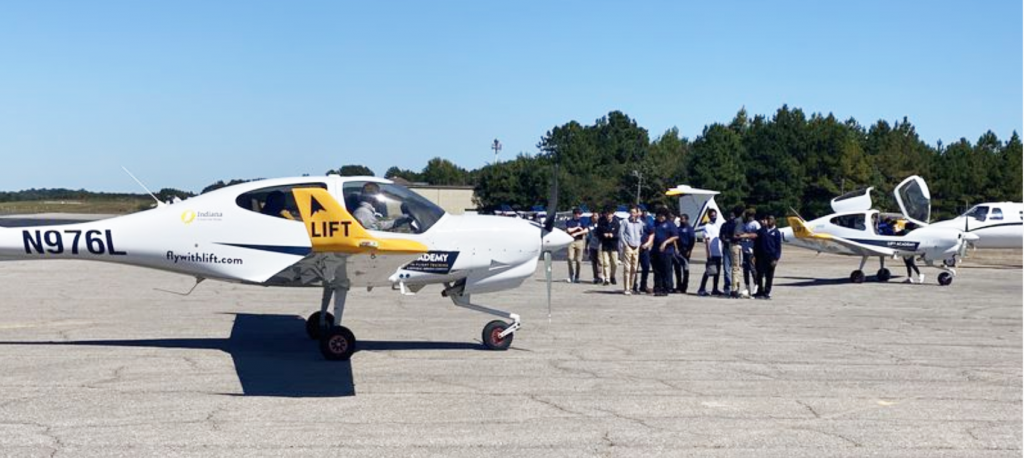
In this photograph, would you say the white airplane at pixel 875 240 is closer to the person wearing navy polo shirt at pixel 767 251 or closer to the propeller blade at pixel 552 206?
the person wearing navy polo shirt at pixel 767 251

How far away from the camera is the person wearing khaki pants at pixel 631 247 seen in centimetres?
2073

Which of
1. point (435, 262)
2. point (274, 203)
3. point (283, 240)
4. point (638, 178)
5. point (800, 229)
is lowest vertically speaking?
point (800, 229)

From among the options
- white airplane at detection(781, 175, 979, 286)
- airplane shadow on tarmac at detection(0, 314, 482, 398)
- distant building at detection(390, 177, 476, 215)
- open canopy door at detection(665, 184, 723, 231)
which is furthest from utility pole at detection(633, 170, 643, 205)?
airplane shadow on tarmac at detection(0, 314, 482, 398)

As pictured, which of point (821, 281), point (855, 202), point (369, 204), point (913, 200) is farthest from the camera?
point (913, 200)

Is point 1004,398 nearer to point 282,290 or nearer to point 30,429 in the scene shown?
point 30,429

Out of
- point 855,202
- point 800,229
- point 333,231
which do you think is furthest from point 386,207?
point 855,202

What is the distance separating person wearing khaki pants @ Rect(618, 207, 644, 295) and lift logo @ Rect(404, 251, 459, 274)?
917 cm

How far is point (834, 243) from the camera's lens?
24.6 metres

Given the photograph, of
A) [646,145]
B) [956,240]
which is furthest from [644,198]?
[956,240]

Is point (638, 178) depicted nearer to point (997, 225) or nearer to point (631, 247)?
point (997, 225)

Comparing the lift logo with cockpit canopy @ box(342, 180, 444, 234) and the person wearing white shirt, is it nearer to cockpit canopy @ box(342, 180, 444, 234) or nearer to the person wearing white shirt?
cockpit canopy @ box(342, 180, 444, 234)

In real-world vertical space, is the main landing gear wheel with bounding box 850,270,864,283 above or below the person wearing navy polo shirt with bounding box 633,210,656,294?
below

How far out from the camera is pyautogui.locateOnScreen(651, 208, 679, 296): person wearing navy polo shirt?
66.6ft

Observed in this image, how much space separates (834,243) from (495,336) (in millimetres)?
14423
